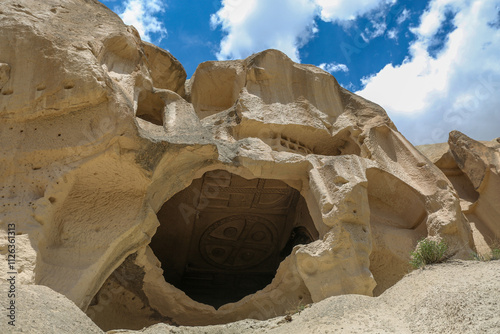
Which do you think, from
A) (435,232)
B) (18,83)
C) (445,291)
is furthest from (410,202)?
(18,83)

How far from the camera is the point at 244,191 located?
9742mm

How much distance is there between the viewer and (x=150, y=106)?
28.2 ft

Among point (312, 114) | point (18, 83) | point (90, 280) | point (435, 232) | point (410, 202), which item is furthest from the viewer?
point (312, 114)

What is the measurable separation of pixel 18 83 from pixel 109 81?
3.77 ft

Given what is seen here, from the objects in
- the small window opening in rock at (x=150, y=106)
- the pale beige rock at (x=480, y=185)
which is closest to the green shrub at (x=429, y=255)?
the pale beige rock at (x=480, y=185)

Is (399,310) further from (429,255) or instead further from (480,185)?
(480,185)

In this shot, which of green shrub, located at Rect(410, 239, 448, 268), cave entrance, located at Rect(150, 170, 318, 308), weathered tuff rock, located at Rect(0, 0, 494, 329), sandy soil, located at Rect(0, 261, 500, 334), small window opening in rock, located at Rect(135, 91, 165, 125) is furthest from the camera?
cave entrance, located at Rect(150, 170, 318, 308)

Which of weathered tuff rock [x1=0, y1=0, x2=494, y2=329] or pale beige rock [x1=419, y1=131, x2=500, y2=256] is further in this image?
pale beige rock [x1=419, y1=131, x2=500, y2=256]

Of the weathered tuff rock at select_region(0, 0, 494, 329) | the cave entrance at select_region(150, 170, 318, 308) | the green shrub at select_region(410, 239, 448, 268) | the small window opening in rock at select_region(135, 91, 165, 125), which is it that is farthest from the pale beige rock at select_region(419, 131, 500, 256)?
the small window opening in rock at select_region(135, 91, 165, 125)

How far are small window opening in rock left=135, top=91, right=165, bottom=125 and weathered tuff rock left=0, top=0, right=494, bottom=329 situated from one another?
4 centimetres

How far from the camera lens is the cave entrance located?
383 inches

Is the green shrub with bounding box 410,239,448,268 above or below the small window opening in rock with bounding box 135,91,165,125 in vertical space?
below

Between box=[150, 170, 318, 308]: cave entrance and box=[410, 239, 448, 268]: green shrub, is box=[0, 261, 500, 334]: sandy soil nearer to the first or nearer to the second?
box=[410, 239, 448, 268]: green shrub

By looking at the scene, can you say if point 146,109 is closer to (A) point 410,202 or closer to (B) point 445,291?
(A) point 410,202
